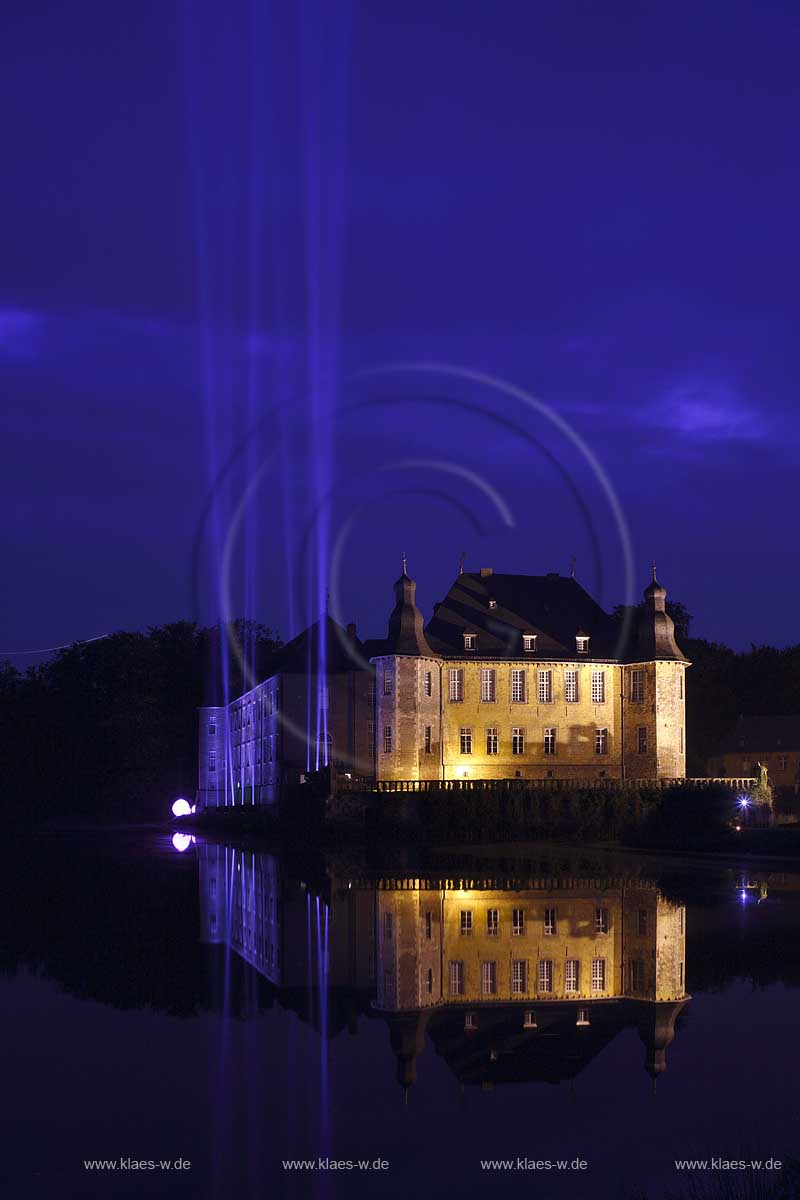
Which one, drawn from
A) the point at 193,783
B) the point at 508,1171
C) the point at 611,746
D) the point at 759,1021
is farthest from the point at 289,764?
the point at 508,1171

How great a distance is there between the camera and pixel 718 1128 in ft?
41.5

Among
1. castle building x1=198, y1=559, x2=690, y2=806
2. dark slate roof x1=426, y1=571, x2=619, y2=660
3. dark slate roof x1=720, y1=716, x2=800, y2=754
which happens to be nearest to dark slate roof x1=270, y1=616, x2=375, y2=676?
castle building x1=198, y1=559, x2=690, y2=806

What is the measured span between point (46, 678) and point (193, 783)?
17.0 meters

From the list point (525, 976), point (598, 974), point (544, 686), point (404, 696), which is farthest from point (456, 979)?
point (544, 686)

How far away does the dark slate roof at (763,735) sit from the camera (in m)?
111

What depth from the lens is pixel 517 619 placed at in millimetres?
80625

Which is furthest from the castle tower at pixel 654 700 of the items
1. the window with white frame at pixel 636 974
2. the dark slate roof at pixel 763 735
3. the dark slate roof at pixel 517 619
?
the window with white frame at pixel 636 974

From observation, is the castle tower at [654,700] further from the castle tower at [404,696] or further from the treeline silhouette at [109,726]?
the treeline silhouette at [109,726]

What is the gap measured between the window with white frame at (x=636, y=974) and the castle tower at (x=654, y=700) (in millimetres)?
56099

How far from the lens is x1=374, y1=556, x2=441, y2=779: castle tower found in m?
74.4

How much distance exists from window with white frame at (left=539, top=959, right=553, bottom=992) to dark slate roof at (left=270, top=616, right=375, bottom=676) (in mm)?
58062

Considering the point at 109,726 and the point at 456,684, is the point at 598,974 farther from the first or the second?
the point at 109,726

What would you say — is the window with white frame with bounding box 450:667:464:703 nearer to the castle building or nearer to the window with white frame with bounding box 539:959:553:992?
the castle building

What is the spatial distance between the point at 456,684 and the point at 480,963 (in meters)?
55.5
